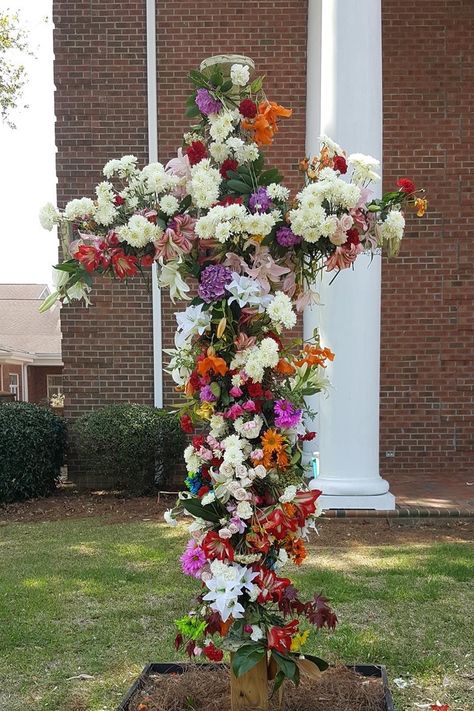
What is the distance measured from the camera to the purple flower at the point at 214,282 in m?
2.75

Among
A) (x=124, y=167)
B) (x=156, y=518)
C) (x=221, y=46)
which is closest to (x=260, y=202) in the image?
(x=124, y=167)

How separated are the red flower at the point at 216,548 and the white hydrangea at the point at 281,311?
31.2 inches

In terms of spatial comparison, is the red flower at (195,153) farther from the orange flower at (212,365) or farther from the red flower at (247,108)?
the orange flower at (212,365)

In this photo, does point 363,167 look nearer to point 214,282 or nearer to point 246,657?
point 214,282

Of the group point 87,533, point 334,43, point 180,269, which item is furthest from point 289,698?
point 334,43

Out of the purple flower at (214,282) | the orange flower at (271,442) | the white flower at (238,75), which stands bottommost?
the orange flower at (271,442)

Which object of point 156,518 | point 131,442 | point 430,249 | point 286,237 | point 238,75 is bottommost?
point 156,518

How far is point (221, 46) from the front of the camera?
29.7 ft

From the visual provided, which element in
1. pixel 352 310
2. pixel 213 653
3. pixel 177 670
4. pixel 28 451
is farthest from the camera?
pixel 28 451

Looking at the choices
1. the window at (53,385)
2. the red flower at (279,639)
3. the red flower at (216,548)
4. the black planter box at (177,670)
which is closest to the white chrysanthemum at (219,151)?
the red flower at (216,548)

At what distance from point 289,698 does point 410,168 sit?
7.44m

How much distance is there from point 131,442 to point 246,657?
5.75 meters

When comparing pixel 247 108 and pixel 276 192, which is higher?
pixel 247 108

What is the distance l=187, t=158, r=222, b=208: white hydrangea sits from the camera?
108 inches
